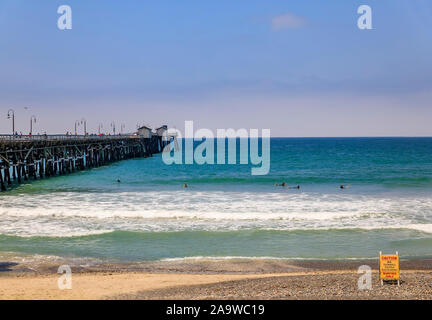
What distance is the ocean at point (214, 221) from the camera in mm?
16422

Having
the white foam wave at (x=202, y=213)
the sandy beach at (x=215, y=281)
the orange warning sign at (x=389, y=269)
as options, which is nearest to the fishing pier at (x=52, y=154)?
the white foam wave at (x=202, y=213)

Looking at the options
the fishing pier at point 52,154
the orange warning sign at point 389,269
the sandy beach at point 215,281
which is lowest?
→ the sandy beach at point 215,281

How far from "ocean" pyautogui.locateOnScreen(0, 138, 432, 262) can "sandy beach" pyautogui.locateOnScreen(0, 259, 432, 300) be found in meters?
1.20

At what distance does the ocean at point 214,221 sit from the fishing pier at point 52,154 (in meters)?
2.42

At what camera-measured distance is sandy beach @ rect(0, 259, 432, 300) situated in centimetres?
1077

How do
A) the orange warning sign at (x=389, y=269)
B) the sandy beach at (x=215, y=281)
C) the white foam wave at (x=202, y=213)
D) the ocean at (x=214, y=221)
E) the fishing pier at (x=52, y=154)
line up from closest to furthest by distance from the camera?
the sandy beach at (x=215, y=281) < the orange warning sign at (x=389, y=269) < the ocean at (x=214, y=221) < the white foam wave at (x=202, y=213) < the fishing pier at (x=52, y=154)

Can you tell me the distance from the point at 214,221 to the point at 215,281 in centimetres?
957

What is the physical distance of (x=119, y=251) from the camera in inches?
643

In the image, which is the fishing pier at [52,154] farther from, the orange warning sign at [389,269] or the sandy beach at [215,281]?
the orange warning sign at [389,269]

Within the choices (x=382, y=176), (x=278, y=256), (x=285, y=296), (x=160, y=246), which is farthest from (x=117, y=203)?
(x=382, y=176)

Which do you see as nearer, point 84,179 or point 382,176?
point 84,179

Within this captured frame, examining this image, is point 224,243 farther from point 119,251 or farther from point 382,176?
point 382,176
